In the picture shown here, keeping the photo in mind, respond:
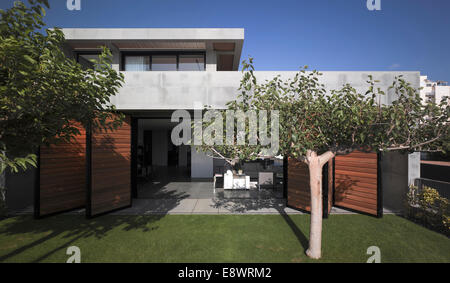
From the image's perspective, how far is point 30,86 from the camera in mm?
2754

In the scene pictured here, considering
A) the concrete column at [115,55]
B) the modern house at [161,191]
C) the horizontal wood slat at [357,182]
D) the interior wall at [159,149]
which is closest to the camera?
the modern house at [161,191]

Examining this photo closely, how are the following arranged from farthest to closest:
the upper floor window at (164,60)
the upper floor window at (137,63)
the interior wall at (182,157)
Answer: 1. the interior wall at (182,157)
2. the upper floor window at (164,60)
3. the upper floor window at (137,63)

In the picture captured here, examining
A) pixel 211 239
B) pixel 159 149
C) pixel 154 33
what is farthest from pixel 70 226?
pixel 159 149

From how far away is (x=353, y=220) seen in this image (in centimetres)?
573

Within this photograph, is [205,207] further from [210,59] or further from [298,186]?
[210,59]

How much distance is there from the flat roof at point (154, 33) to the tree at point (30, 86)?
276 inches

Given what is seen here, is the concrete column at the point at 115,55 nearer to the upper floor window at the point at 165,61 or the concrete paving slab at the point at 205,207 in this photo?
the upper floor window at the point at 165,61

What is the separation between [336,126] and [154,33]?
10021 millimetres

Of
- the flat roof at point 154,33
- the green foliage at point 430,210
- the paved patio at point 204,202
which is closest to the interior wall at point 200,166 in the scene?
the paved patio at point 204,202

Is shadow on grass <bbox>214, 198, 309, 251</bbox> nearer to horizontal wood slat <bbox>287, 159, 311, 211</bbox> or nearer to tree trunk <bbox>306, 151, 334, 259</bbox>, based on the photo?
horizontal wood slat <bbox>287, 159, 311, 211</bbox>

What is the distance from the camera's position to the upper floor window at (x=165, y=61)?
10.2 metres
